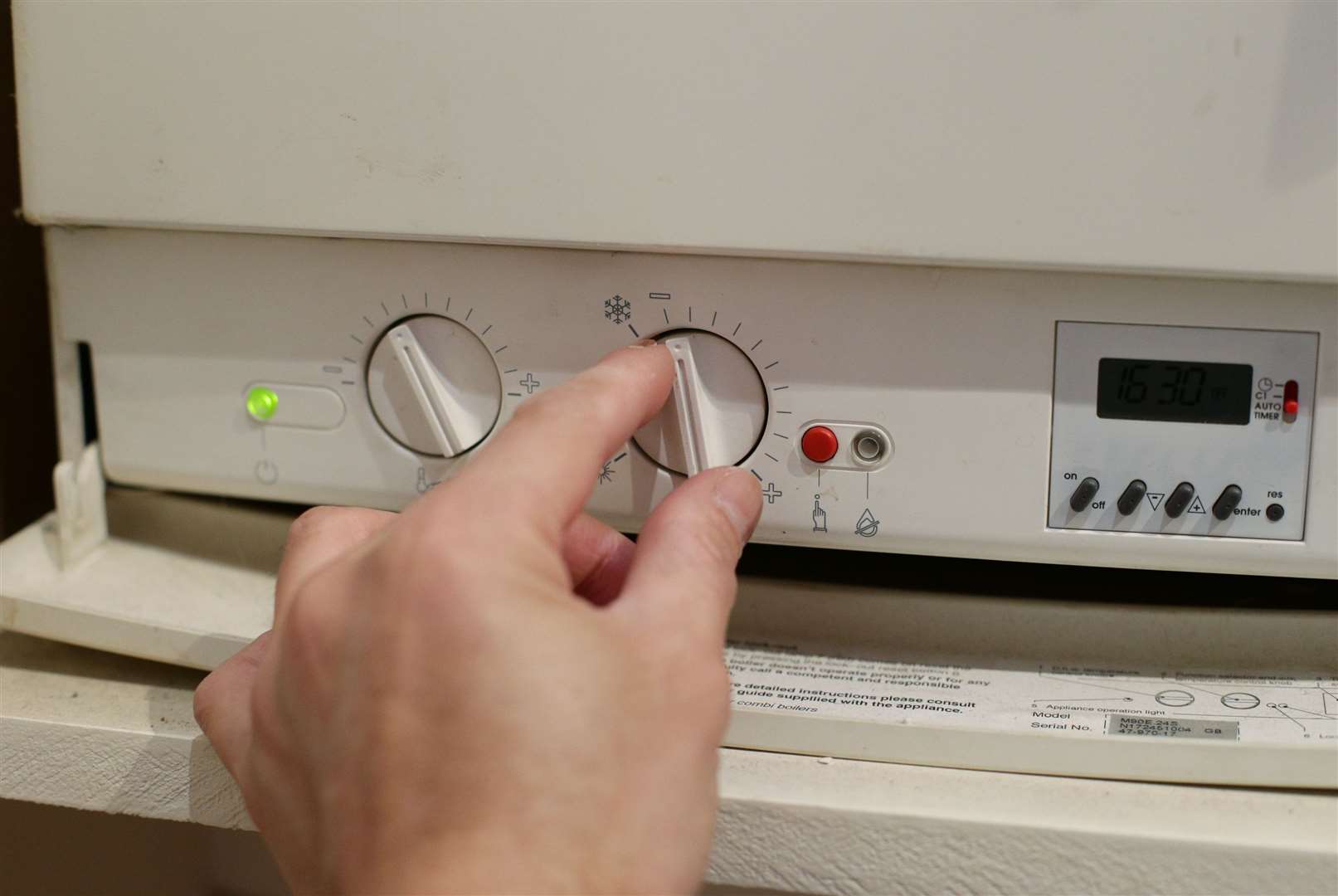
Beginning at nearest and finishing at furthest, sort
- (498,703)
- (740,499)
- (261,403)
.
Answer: (498,703)
(740,499)
(261,403)

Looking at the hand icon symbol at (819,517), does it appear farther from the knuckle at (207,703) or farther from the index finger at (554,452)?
the knuckle at (207,703)

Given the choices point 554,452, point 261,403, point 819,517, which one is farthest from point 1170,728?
point 261,403

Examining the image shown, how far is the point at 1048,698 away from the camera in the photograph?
1.37 feet

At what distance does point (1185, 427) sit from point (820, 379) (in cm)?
14

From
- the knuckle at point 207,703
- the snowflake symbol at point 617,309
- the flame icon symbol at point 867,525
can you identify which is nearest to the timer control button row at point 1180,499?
Result: the flame icon symbol at point 867,525

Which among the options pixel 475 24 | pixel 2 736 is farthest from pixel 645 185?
pixel 2 736

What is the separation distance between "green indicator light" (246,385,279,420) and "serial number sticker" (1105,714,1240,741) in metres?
0.36

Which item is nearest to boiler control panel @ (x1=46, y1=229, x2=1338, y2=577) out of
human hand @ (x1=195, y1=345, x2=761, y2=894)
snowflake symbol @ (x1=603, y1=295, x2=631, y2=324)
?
snowflake symbol @ (x1=603, y1=295, x2=631, y2=324)

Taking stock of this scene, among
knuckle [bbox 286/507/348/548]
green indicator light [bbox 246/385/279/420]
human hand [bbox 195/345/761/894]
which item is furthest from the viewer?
green indicator light [bbox 246/385/279/420]

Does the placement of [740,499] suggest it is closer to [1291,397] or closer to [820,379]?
[820,379]

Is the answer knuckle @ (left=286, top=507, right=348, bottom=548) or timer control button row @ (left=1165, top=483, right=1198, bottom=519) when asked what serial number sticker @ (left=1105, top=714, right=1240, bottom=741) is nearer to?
timer control button row @ (left=1165, top=483, right=1198, bottom=519)

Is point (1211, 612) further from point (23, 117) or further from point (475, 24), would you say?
point (23, 117)

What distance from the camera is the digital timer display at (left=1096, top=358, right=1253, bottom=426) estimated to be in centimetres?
40

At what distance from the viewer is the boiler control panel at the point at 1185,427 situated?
1.31ft
